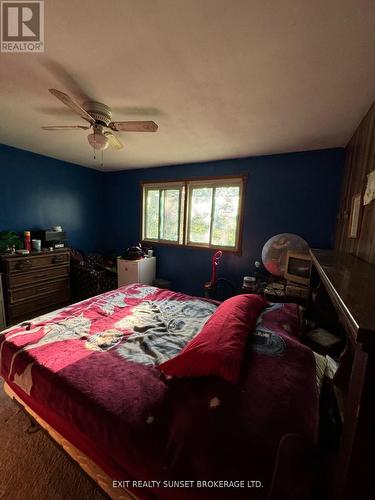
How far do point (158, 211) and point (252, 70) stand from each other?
108 inches

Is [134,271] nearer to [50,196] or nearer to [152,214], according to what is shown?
[152,214]

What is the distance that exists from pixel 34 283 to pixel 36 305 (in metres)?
0.32

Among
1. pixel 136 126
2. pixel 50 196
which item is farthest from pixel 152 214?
pixel 136 126

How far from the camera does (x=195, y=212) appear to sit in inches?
136

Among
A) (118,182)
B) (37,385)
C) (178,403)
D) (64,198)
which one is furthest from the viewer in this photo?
(118,182)

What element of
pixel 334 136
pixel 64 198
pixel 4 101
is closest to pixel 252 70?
pixel 334 136

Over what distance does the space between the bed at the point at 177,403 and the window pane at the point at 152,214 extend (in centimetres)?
260

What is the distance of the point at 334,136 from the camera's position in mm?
2125

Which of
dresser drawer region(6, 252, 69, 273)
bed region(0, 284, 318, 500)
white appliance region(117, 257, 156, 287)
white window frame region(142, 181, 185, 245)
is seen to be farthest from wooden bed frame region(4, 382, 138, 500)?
white window frame region(142, 181, 185, 245)

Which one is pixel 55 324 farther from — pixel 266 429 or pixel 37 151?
pixel 37 151

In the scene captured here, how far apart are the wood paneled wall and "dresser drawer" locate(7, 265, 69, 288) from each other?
368cm

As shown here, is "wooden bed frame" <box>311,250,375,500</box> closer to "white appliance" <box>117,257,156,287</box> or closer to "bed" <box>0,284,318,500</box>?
"bed" <box>0,284,318,500</box>

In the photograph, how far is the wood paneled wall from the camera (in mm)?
1402

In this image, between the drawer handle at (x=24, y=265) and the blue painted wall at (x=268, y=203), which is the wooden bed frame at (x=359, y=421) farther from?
the drawer handle at (x=24, y=265)
